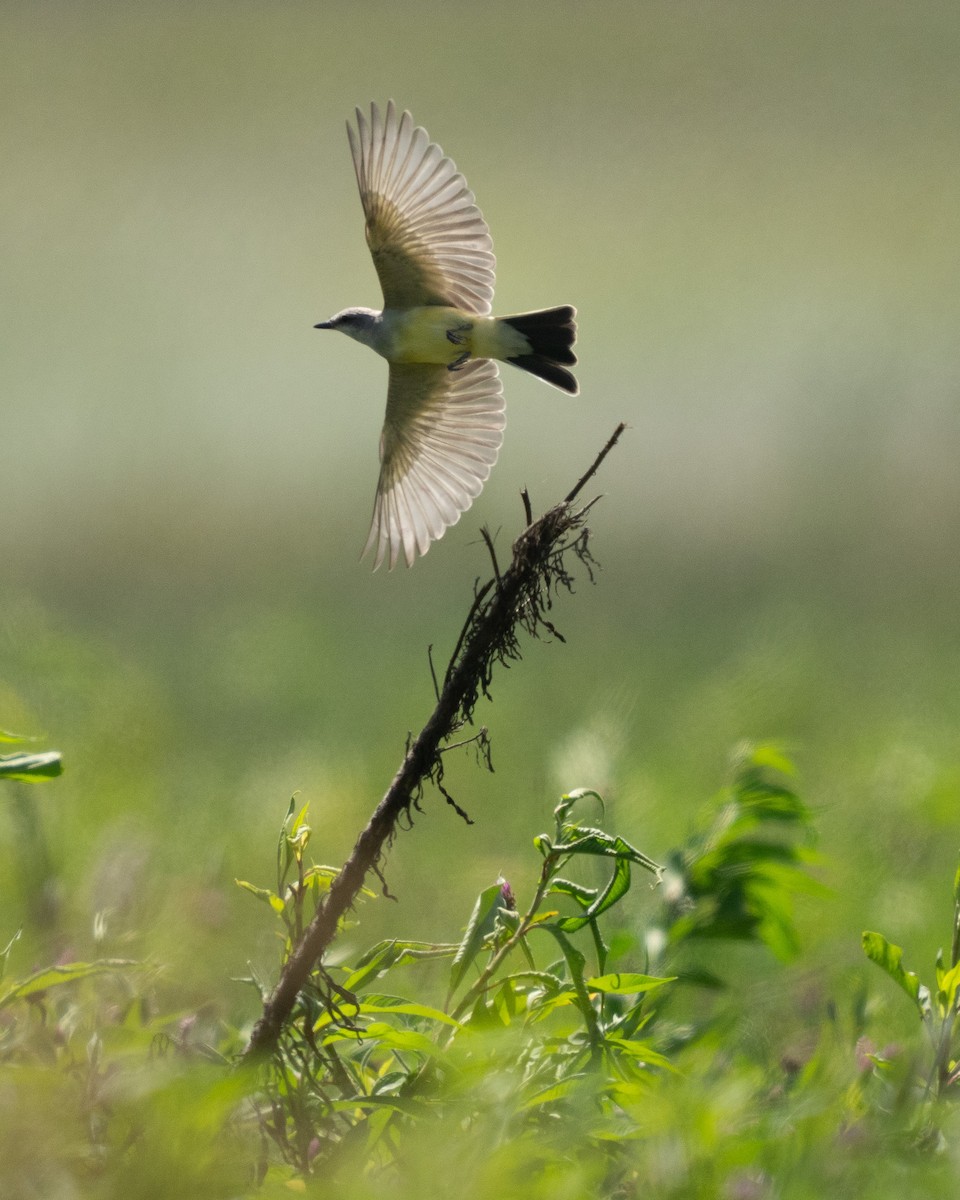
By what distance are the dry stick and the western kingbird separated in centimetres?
127

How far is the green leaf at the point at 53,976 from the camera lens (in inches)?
23.7

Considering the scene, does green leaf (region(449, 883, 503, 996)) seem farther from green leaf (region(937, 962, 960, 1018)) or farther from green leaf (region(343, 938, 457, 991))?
green leaf (region(937, 962, 960, 1018))

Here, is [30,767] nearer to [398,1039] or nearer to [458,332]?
[398,1039]

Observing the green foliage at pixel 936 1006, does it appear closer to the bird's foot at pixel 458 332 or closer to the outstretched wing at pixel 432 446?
the outstretched wing at pixel 432 446

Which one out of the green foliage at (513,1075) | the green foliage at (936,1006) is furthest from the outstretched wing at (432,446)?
the green foliage at (936,1006)

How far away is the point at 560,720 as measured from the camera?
138 inches

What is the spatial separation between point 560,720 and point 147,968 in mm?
2905

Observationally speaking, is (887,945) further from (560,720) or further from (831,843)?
(560,720)

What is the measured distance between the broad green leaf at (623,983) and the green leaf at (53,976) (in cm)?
20

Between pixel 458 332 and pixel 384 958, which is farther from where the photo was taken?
pixel 458 332

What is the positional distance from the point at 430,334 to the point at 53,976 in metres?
1.63

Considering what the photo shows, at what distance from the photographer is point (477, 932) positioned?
604 mm

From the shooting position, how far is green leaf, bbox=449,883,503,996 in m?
0.60

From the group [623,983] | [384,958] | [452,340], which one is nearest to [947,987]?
[623,983]
